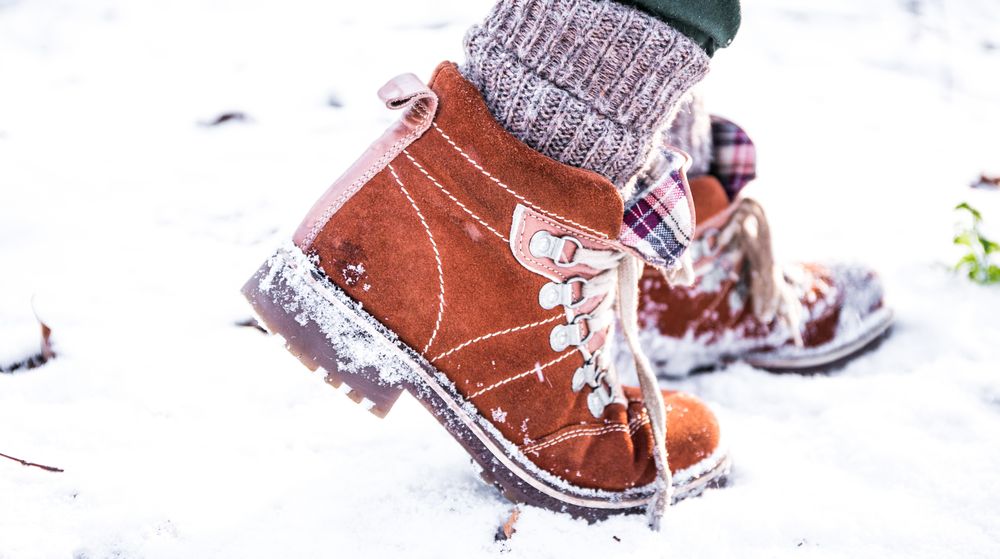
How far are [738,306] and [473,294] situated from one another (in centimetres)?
73

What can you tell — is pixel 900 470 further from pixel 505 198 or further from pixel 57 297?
pixel 57 297

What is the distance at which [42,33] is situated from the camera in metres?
2.17

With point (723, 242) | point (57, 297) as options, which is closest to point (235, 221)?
point (57, 297)

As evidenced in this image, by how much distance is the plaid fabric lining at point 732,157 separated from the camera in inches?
57.2

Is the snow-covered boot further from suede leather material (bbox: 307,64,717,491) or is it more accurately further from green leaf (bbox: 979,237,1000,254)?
suede leather material (bbox: 307,64,717,491)

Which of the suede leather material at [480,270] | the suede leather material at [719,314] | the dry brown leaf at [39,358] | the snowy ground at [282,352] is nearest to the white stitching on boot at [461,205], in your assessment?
the suede leather material at [480,270]

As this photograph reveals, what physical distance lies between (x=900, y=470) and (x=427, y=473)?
689 mm

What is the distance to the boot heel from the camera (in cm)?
96

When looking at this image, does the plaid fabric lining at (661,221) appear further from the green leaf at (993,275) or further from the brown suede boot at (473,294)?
the green leaf at (993,275)

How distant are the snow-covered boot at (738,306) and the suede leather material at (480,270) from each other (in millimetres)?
431

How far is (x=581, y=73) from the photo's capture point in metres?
0.92

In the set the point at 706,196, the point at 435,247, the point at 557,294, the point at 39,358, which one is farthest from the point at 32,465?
the point at 706,196

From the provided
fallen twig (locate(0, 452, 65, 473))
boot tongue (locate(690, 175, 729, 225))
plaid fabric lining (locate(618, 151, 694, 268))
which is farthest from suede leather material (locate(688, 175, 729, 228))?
fallen twig (locate(0, 452, 65, 473))

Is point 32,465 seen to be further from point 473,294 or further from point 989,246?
point 989,246
